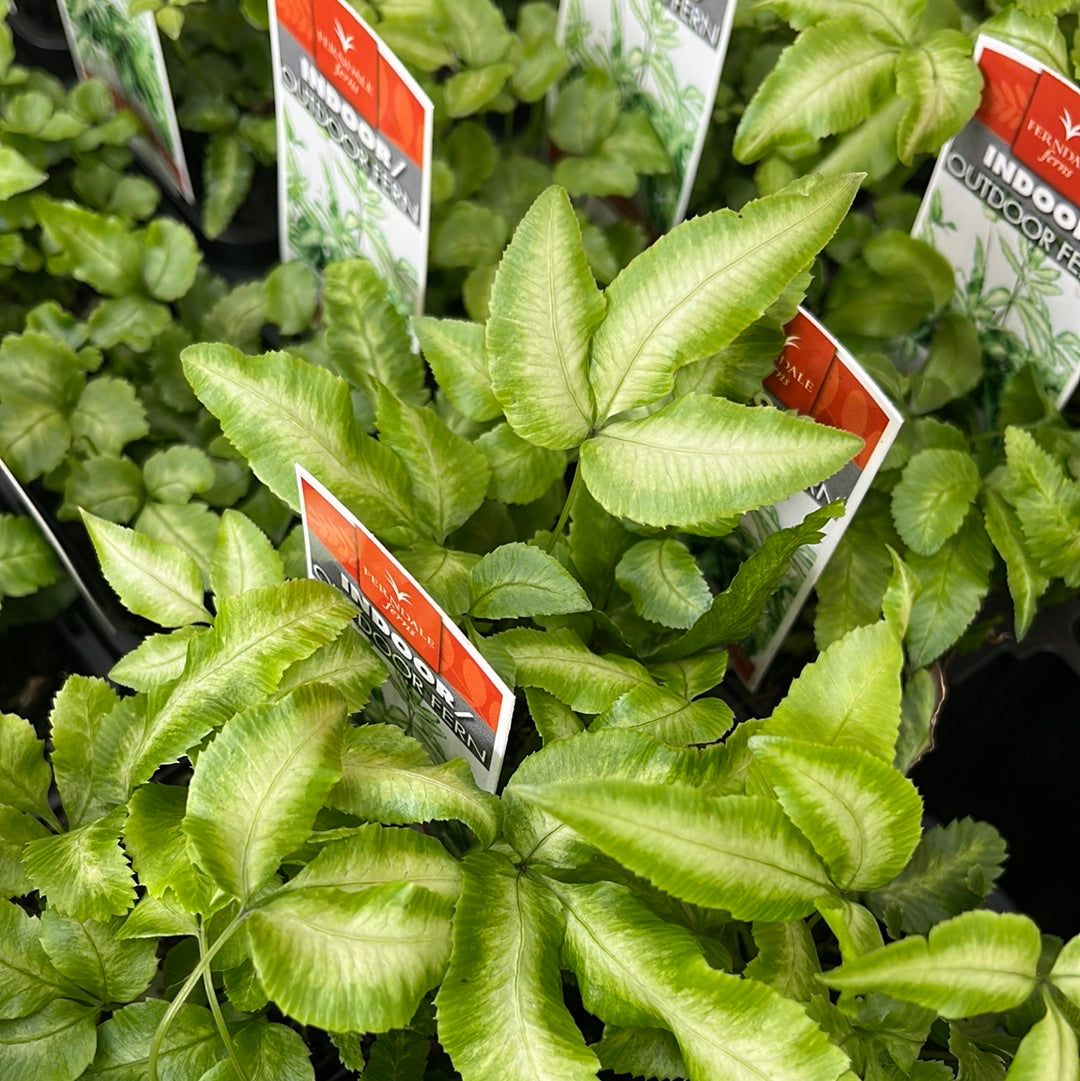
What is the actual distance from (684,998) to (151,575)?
491 mm

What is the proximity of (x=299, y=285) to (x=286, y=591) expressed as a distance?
53 centimetres

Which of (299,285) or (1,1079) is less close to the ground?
(299,285)

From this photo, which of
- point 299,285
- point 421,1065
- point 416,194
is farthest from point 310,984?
point 299,285

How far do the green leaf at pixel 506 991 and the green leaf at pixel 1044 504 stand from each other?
1.67 feet

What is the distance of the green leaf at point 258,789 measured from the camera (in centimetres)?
68

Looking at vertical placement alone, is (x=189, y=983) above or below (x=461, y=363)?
below

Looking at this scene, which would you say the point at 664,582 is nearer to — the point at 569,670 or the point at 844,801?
the point at 569,670

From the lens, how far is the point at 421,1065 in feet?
2.62

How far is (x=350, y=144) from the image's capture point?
1.08m

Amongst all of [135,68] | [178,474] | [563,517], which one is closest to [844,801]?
[563,517]

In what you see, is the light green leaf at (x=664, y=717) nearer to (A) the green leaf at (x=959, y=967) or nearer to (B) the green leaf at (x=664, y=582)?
(B) the green leaf at (x=664, y=582)

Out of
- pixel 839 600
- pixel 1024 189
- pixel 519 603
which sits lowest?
pixel 839 600

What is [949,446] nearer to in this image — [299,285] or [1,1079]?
[299,285]

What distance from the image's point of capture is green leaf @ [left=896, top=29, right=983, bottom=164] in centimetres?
97
